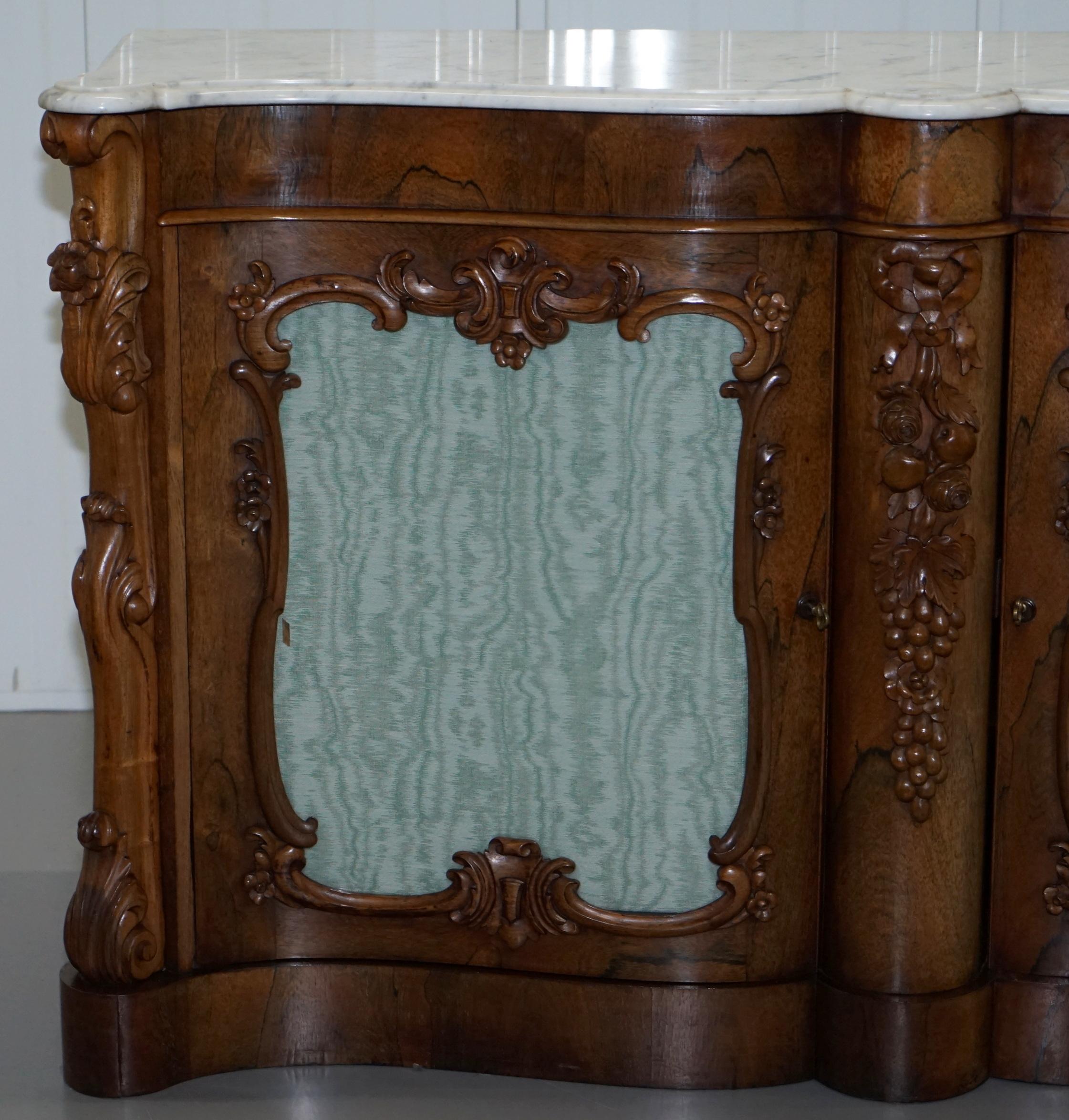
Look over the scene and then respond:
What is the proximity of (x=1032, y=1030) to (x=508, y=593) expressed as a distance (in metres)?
0.79

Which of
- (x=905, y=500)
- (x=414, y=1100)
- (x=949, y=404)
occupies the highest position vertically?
(x=949, y=404)

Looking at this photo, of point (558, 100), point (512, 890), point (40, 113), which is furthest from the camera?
point (40, 113)

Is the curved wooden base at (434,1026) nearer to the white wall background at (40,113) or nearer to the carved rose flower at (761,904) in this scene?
the carved rose flower at (761,904)

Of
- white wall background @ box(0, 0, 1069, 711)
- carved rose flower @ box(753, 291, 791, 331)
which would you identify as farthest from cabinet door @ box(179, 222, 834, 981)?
white wall background @ box(0, 0, 1069, 711)

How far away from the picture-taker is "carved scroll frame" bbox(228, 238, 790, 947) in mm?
1756

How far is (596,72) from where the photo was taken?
1844 millimetres

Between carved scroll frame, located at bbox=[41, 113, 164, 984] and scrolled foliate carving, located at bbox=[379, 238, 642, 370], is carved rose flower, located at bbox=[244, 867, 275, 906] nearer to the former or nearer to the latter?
carved scroll frame, located at bbox=[41, 113, 164, 984]

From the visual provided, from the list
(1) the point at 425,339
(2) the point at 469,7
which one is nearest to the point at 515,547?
(1) the point at 425,339

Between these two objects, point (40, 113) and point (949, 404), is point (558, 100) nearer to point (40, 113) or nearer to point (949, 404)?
point (949, 404)

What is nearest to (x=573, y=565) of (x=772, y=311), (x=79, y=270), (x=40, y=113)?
(x=772, y=311)

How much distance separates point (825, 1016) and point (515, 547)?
64cm

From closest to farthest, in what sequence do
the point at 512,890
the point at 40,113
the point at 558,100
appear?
the point at 558,100, the point at 512,890, the point at 40,113

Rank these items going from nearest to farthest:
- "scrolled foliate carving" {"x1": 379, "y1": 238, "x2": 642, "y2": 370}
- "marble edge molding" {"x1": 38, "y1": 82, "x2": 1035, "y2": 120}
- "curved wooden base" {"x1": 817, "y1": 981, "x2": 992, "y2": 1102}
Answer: "marble edge molding" {"x1": 38, "y1": 82, "x2": 1035, "y2": 120}
"scrolled foliate carving" {"x1": 379, "y1": 238, "x2": 642, "y2": 370}
"curved wooden base" {"x1": 817, "y1": 981, "x2": 992, "y2": 1102}

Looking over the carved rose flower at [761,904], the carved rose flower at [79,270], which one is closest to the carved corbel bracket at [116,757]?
the carved rose flower at [79,270]
